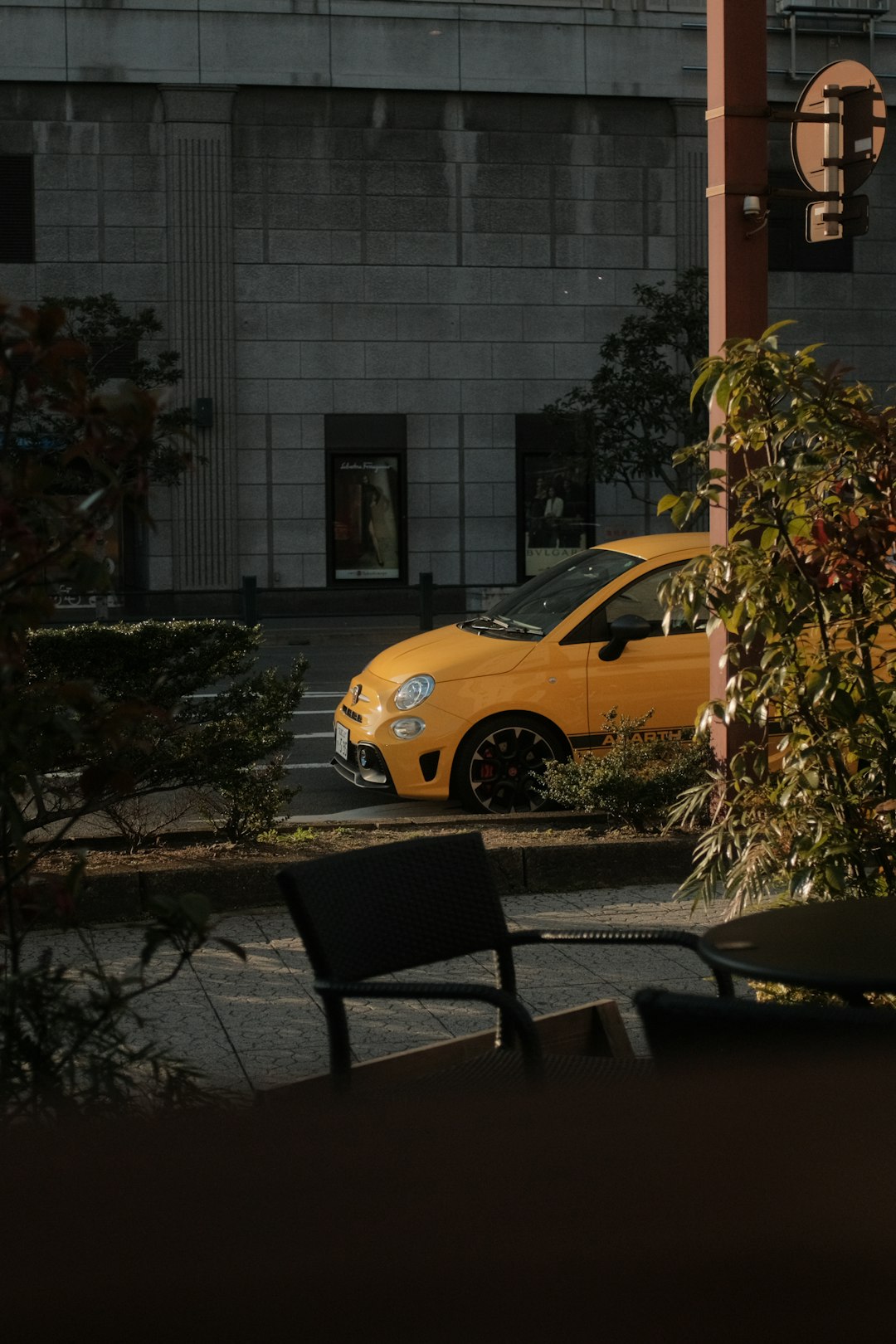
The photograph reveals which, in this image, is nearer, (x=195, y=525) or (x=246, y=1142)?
(x=246, y=1142)

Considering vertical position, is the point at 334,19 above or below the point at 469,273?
above

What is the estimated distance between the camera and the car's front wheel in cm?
951

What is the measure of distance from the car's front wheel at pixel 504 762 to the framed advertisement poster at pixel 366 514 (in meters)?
18.4

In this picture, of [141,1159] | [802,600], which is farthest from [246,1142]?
[802,600]

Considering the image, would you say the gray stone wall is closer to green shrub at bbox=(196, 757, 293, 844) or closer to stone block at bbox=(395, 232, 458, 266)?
stone block at bbox=(395, 232, 458, 266)

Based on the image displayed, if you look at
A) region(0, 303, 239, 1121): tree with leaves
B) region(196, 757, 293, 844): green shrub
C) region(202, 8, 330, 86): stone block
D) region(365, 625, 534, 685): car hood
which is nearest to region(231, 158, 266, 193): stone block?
region(202, 8, 330, 86): stone block

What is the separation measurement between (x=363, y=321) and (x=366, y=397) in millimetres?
1255

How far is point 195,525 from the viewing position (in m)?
26.8

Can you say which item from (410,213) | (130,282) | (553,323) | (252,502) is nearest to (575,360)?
(553,323)

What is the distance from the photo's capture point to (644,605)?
9977mm

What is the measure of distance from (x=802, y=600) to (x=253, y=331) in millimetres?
23095

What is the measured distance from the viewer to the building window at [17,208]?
1037 inches

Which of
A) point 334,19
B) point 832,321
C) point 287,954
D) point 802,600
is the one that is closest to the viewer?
point 802,600

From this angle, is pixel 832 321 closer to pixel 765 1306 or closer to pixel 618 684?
pixel 618 684
